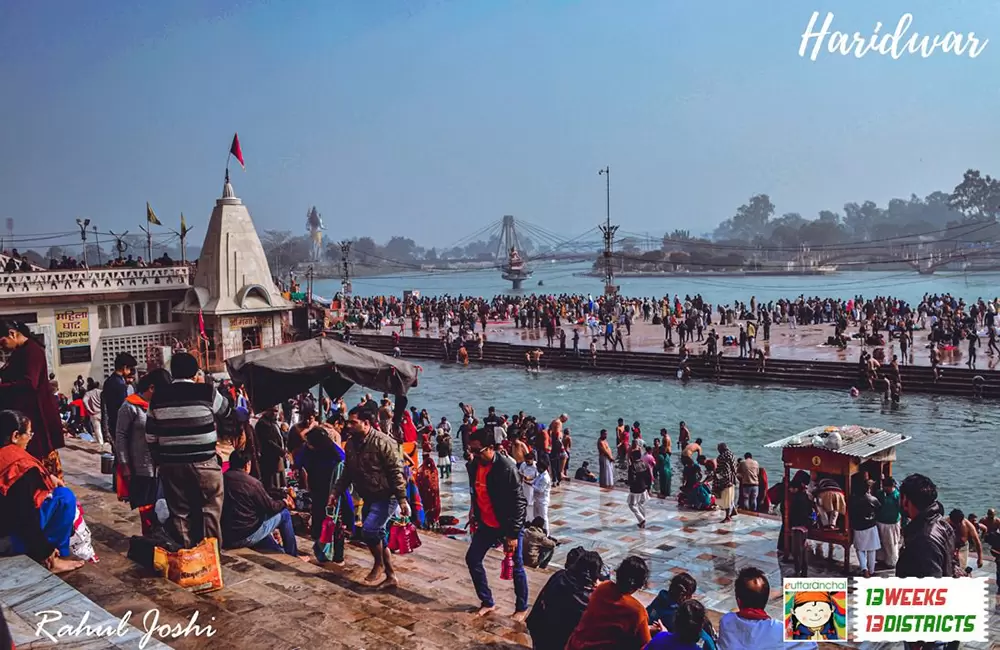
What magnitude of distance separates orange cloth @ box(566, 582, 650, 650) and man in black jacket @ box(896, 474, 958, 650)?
1737 millimetres

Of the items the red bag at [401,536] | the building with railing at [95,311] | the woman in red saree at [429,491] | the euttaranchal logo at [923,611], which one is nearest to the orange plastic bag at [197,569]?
the red bag at [401,536]

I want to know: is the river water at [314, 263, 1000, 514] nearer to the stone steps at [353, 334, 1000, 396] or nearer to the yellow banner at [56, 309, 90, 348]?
the stone steps at [353, 334, 1000, 396]

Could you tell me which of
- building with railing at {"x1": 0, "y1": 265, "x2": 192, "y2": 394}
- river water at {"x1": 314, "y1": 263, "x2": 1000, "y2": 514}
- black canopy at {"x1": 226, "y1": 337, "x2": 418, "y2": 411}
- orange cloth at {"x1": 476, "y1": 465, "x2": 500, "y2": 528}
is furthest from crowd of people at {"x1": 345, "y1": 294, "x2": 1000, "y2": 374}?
orange cloth at {"x1": 476, "y1": 465, "x2": 500, "y2": 528}

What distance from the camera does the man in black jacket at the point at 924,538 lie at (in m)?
4.75

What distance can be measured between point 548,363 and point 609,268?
46.0ft

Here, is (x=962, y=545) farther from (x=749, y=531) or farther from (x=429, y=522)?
(x=429, y=522)

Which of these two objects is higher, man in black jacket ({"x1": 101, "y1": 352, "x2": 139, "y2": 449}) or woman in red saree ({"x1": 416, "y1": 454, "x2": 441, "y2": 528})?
man in black jacket ({"x1": 101, "y1": 352, "x2": 139, "y2": 449})

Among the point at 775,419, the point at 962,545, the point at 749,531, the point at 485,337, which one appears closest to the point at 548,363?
the point at 485,337

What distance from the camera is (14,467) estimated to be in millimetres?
5125

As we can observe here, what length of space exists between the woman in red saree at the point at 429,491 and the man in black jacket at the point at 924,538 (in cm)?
623

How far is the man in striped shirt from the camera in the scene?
17.3 ft

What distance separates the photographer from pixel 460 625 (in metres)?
5.33

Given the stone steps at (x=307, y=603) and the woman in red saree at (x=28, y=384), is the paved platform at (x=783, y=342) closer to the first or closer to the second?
the stone steps at (x=307, y=603)

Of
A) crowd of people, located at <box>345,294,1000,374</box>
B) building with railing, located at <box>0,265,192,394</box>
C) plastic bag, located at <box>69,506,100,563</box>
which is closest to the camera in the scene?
plastic bag, located at <box>69,506,100,563</box>
